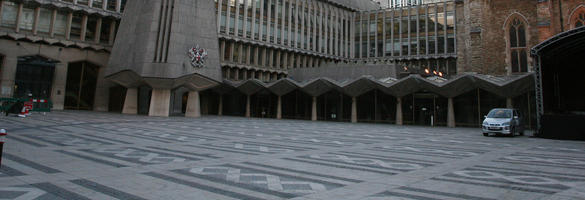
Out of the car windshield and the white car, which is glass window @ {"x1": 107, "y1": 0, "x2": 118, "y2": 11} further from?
the car windshield

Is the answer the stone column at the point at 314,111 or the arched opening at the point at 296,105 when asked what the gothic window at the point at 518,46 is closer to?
the stone column at the point at 314,111

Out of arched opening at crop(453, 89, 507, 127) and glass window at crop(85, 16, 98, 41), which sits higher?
glass window at crop(85, 16, 98, 41)

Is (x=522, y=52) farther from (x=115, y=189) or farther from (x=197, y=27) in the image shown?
(x=115, y=189)

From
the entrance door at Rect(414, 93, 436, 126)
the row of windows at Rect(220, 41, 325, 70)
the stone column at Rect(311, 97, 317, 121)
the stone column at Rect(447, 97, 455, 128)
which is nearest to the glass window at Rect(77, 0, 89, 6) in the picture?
the row of windows at Rect(220, 41, 325, 70)

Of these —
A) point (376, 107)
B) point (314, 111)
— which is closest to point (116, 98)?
point (314, 111)

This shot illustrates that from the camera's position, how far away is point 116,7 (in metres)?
41.7

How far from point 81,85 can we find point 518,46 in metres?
52.2

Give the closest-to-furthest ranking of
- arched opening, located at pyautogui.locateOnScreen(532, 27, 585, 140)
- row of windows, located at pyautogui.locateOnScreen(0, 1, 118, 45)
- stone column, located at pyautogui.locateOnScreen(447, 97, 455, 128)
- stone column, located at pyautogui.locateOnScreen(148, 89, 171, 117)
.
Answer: arched opening, located at pyautogui.locateOnScreen(532, 27, 585, 140) → stone column, located at pyautogui.locateOnScreen(447, 97, 455, 128) → stone column, located at pyautogui.locateOnScreen(148, 89, 171, 117) → row of windows, located at pyautogui.locateOnScreen(0, 1, 118, 45)

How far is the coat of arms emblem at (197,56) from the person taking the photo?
32.7 meters

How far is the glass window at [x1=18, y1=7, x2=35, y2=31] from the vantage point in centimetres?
→ 3550

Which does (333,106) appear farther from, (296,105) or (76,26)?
(76,26)

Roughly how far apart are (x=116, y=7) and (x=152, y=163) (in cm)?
4154

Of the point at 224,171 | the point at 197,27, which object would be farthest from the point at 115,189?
the point at 197,27

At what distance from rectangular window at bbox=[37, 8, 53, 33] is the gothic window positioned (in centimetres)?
5305
